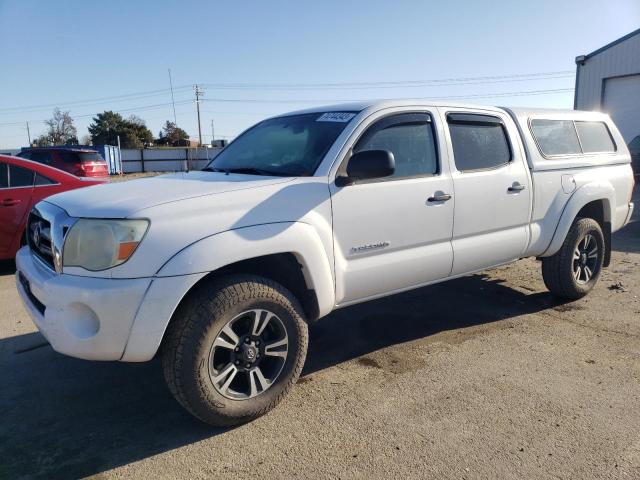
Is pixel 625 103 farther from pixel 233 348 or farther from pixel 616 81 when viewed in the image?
pixel 233 348

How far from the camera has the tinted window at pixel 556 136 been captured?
4.91 m

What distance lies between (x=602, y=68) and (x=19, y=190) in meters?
20.2

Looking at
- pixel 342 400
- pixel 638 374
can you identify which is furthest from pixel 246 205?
pixel 638 374

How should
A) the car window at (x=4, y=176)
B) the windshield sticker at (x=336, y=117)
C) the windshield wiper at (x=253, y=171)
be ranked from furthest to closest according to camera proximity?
the car window at (x=4, y=176)
the windshield sticker at (x=336, y=117)
the windshield wiper at (x=253, y=171)

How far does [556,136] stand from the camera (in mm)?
5082

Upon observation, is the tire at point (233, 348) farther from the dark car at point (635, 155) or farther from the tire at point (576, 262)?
the dark car at point (635, 155)

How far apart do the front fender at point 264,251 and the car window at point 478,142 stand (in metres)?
1.56

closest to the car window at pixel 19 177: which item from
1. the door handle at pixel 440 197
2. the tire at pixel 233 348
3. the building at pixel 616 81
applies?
the tire at pixel 233 348

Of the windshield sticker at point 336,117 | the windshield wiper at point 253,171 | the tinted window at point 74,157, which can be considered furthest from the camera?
the tinted window at point 74,157

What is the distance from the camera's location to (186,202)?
9.42 feet

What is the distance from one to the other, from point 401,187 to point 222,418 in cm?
194

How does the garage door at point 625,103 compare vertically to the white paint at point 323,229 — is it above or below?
above

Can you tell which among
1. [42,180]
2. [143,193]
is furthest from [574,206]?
[42,180]

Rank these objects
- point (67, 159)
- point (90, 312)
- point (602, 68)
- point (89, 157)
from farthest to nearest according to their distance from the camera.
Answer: point (602, 68), point (89, 157), point (67, 159), point (90, 312)
